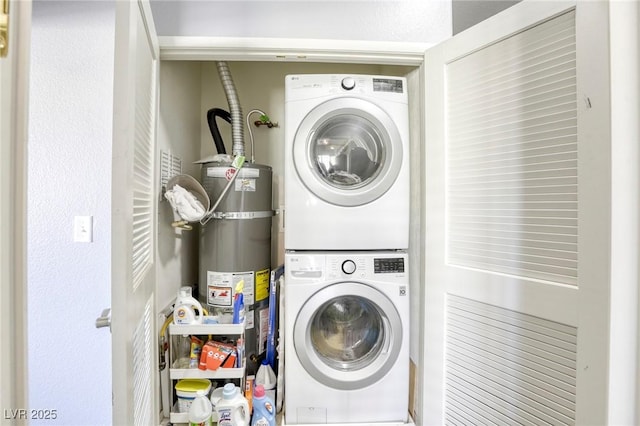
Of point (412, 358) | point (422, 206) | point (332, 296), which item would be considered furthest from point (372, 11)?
point (412, 358)

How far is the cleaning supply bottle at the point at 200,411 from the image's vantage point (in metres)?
1.17

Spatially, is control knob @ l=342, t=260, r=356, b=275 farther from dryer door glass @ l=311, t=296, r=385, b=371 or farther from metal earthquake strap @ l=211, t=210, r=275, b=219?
metal earthquake strap @ l=211, t=210, r=275, b=219

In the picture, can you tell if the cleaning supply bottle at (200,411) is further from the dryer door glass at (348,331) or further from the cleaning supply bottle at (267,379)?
the dryer door glass at (348,331)

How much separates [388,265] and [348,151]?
61 cm

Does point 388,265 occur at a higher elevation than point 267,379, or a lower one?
higher

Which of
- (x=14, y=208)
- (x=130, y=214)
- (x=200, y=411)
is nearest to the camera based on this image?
(x=14, y=208)

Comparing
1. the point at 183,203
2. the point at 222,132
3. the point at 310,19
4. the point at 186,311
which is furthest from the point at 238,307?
the point at 310,19

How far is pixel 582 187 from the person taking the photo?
0.72 metres

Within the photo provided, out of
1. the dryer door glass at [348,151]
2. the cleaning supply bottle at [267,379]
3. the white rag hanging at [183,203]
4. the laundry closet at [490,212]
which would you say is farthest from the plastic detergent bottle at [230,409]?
the dryer door glass at [348,151]

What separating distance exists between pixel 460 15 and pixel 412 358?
1688 millimetres

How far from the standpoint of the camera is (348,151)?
1416 millimetres

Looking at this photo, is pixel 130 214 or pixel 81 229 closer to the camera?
pixel 130 214

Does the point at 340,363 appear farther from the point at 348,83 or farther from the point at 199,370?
the point at 348,83

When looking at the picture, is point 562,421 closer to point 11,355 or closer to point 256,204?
point 11,355
